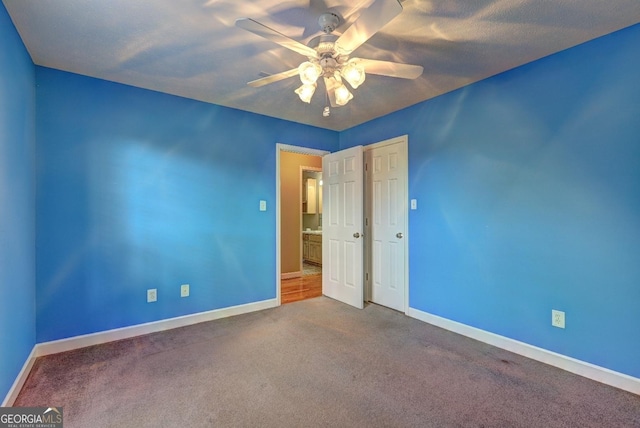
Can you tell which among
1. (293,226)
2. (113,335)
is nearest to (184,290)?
(113,335)

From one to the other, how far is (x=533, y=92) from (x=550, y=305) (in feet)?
5.62

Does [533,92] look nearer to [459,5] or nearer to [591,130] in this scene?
[591,130]

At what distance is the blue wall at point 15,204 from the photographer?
169cm

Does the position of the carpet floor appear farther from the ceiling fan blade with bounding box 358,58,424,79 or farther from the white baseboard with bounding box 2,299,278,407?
the ceiling fan blade with bounding box 358,58,424,79

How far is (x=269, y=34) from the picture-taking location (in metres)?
→ 1.44

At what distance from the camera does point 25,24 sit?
1.86 meters

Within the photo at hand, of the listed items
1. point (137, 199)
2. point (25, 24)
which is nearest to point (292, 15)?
point (25, 24)

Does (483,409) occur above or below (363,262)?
below

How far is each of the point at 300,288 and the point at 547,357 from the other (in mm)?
3113

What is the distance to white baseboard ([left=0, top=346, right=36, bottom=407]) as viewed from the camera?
1704 millimetres

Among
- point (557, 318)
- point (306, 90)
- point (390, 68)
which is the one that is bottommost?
point (557, 318)

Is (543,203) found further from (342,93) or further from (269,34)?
(269,34)

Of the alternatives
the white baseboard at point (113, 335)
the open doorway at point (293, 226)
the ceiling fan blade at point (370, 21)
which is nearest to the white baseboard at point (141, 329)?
the white baseboard at point (113, 335)

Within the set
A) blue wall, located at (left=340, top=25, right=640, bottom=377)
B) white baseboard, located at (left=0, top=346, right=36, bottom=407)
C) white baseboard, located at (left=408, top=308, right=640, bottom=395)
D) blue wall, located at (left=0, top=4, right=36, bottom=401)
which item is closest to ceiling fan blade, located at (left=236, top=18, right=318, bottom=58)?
blue wall, located at (left=0, top=4, right=36, bottom=401)
